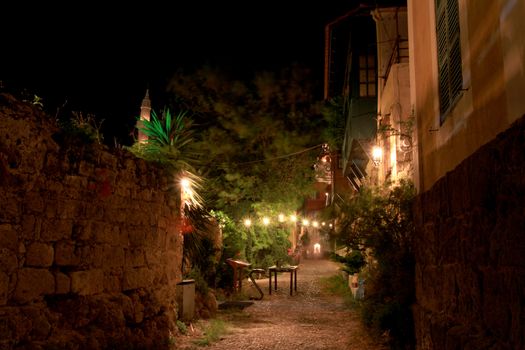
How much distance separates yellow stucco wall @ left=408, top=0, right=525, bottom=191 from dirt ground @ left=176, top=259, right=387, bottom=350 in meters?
3.65

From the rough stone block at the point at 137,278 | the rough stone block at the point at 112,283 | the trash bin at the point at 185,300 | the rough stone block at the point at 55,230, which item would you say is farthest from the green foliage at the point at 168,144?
the rough stone block at the point at 55,230

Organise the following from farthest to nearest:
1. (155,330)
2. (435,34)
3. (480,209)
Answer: (155,330) → (435,34) → (480,209)

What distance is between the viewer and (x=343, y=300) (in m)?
13.9

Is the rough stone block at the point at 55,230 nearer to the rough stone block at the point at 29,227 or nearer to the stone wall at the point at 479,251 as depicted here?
the rough stone block at the point at 29,227

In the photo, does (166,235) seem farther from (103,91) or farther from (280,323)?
(103,91)

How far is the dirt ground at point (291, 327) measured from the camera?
791 centimetres

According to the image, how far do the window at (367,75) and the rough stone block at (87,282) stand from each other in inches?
377

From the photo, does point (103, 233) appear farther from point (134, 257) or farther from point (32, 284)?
point (32, 284)

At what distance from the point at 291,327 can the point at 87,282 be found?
211 inches

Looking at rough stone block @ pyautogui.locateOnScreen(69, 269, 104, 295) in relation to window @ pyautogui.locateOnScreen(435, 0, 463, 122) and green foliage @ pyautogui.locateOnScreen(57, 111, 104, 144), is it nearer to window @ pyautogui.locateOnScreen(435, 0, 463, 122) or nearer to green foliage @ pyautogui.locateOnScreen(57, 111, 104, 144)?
green foliage @ pyautogui.locateOnScreen(57, 111, 104, 144)

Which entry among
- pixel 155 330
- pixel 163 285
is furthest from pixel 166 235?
pixel 155 330

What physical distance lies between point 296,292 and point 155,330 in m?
9.69

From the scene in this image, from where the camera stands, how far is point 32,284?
15.5ft

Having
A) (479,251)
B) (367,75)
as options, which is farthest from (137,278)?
(367,75)
